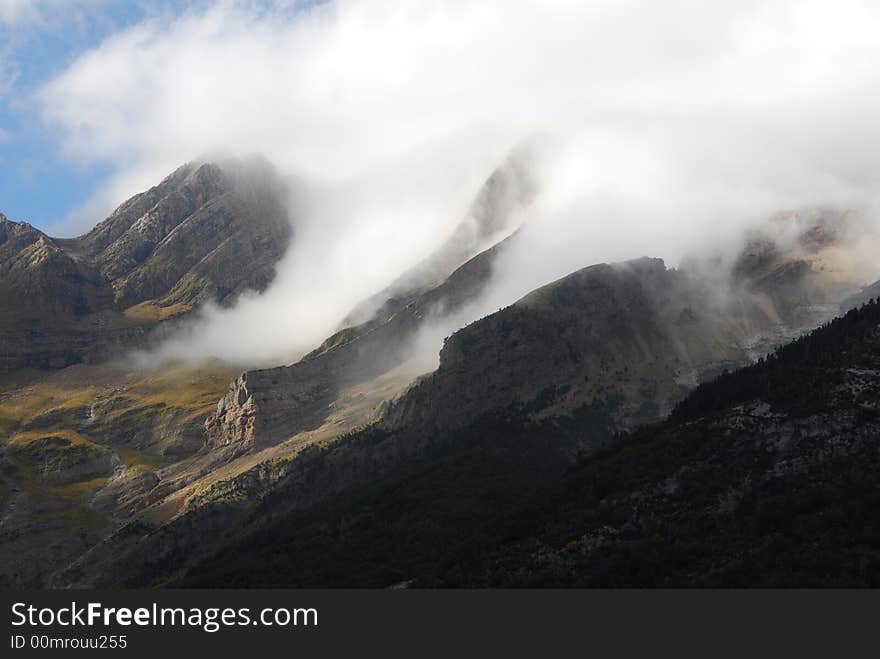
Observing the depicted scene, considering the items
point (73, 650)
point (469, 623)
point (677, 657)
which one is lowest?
point (677, 657)

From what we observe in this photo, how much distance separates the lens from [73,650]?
392 feet

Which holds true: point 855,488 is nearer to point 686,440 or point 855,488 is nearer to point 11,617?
point 686,440

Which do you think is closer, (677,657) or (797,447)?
(677,657)

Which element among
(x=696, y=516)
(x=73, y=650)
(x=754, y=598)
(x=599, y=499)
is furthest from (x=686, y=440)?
(x=73, y=650)

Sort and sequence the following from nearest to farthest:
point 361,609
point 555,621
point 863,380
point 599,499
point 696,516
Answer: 1. point 555,621
2. point 361,609
3. point 696,516
4. point 863,380
5. point 599,499

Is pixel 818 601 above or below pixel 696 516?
below

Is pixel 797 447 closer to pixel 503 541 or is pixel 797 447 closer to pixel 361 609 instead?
pixel 503 541

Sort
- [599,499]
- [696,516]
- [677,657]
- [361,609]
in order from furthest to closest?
[599,499] → [696,516] → [361,609] → [677,657]

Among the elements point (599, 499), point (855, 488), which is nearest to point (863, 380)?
point (855, 488)

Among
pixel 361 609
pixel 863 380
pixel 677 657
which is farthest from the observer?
pixel 863 380

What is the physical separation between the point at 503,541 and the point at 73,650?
91.3 meters

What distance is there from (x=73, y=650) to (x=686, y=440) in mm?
117330

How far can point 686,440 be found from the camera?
187m

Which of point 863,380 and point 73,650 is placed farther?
point 863,380
